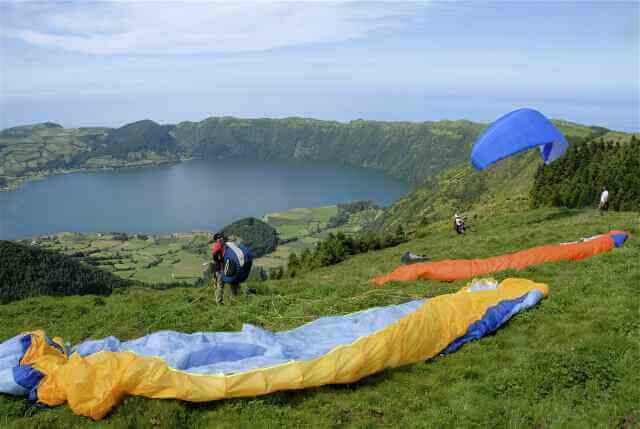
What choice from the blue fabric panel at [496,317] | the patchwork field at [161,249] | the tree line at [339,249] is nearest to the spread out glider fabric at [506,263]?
the blue fabric panel at [496,317]

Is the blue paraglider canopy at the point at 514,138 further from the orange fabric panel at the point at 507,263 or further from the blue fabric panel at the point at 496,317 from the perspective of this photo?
the blue fabric panel at the point at 496,317

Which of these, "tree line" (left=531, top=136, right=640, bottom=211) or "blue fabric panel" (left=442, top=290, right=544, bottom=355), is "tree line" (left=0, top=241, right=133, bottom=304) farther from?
"blue fabric panel" (left=442, top=290, right=544, bottom=355)

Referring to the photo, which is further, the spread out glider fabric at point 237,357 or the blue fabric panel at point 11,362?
the blue fabric panel at point 11,362

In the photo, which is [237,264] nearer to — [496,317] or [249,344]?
[249,344]

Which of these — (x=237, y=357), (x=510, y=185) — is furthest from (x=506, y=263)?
(x=510, y=185)

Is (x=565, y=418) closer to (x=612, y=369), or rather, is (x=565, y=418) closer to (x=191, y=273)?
(x=612, y=369)

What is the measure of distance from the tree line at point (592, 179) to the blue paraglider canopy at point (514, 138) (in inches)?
903

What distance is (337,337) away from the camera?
9.31 m

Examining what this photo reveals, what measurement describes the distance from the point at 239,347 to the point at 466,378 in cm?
396

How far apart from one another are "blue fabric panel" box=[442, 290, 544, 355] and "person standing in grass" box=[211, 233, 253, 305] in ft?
20.9

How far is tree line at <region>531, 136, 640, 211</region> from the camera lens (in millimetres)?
46500

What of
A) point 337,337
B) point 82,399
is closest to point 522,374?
point 337,337

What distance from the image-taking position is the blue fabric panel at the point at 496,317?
9.40 metres

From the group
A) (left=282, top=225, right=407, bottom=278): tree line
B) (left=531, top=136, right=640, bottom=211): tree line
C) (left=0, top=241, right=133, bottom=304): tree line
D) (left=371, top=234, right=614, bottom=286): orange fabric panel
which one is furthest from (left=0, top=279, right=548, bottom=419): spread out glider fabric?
(left=0, top=241, right=133, bottom=304): tree line
